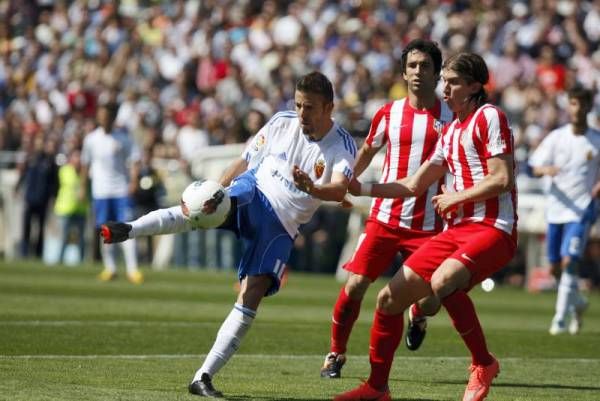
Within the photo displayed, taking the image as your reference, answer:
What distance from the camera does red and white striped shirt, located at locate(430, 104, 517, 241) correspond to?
8.86 metres

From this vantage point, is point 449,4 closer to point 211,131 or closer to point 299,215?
point 211,131

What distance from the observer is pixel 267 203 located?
30.3 feet

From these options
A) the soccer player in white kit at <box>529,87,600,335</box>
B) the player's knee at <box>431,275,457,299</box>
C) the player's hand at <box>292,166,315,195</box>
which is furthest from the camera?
the soccer player in white kit at <box>529,87,600,335</box>

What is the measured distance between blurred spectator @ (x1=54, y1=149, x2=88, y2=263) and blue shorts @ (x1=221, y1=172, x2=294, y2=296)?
652 inches

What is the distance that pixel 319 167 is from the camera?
9.26 m

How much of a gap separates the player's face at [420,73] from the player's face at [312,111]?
1728mm

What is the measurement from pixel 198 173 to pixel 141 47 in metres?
6.33

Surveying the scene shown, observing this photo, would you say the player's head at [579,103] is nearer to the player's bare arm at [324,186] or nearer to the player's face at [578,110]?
the player's face at [578,110]

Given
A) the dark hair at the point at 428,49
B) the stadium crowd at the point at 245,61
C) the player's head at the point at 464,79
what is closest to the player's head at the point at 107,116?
the stadium crowd at the point at 245,61

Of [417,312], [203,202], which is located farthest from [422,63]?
[203,202]

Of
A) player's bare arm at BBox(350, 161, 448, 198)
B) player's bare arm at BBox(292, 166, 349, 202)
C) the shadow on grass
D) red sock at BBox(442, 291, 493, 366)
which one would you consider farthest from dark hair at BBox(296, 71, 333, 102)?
the shadow on grass

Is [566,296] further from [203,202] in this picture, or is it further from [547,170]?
[203,202]

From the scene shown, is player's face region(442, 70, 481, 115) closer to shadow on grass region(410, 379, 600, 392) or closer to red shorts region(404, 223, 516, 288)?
red shorts region(404, 223, 516, 288)

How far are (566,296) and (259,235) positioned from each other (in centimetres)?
654
